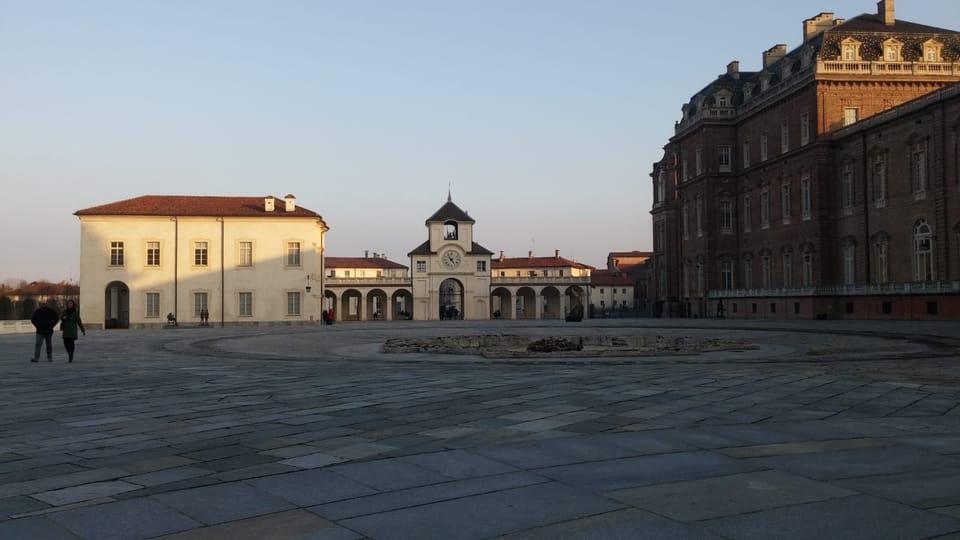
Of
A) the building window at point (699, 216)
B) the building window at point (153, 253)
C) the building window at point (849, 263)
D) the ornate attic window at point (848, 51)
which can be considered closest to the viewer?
the building window at point (849, 263)

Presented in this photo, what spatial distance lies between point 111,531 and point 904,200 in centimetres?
4584

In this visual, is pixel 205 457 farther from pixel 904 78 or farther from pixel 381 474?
pixel 904 78

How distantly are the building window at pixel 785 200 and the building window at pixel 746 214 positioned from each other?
490 cm

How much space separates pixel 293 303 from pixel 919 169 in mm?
40076

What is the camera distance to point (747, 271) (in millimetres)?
58812

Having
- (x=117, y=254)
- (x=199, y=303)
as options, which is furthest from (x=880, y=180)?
(x=117, y=254)

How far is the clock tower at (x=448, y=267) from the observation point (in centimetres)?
7862

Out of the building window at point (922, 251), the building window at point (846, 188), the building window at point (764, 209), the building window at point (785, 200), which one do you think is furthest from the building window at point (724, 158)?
the building window at point (922, 251)

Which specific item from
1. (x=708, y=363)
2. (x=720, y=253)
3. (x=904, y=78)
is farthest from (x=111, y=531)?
(x=720, y=253)

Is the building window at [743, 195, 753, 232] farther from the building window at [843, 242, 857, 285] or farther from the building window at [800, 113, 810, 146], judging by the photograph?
the building window at [843, 242, 857, 285]

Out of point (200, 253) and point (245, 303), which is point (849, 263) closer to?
point (245, 303)

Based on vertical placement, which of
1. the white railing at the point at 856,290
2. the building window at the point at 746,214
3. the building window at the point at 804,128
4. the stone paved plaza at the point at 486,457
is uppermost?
the building window at the point at 804,128

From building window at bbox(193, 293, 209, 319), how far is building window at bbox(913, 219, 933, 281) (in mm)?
44176

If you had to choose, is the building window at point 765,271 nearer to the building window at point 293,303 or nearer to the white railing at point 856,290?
the white railing at point 856,290
